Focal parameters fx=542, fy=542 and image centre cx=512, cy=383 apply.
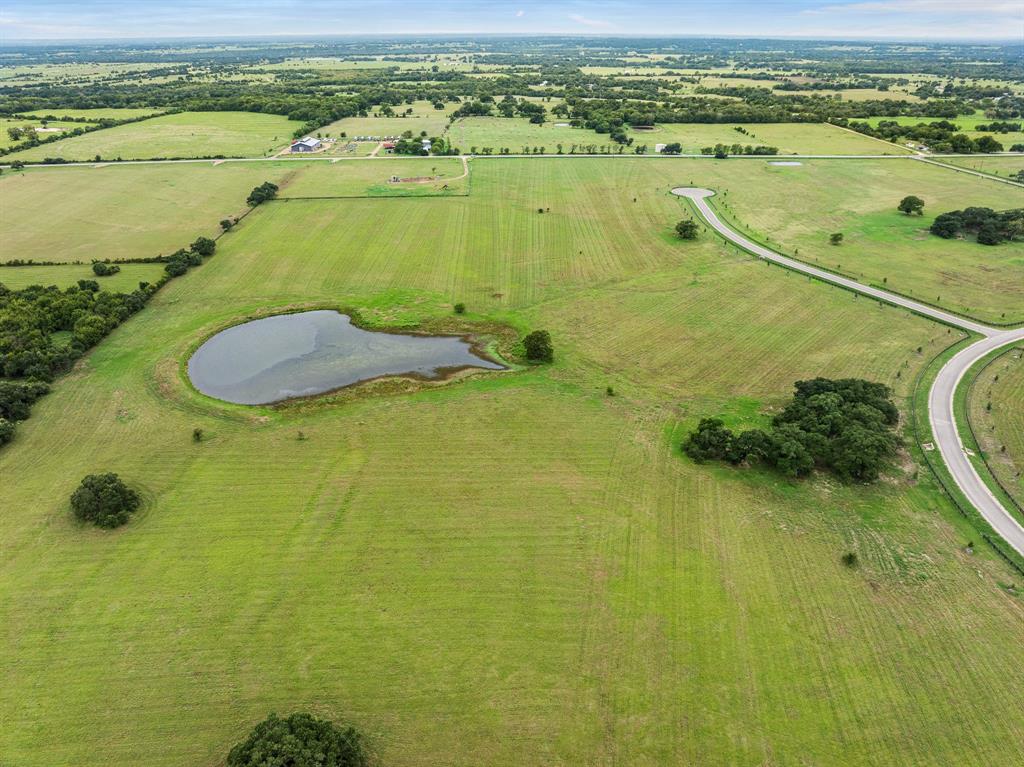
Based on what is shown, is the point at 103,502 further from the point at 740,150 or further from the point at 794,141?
the point at 794,141

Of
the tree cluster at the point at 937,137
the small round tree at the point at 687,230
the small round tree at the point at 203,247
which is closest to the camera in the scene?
the small round tree at the point at 203,247

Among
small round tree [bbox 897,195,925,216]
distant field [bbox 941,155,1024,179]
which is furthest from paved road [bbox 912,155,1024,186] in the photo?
small round tree [bbox 897,195,925,216]

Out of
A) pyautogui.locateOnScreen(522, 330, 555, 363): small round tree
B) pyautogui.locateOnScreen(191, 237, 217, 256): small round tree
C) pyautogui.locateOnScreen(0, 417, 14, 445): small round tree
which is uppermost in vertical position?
pyautogui.locateOnScreen(191, 237, 217, 256): small round tree

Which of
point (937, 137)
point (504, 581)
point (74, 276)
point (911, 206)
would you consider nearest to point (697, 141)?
point (937, 137)

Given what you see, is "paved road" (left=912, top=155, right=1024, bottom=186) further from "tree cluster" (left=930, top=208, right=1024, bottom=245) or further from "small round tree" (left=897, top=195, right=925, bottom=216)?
"tree cluster" (left=930, top=208, right=1024, bottom=245)

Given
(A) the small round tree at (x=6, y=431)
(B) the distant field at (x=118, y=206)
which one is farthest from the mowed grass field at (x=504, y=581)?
(B) the distant field at (x=118, y=206)

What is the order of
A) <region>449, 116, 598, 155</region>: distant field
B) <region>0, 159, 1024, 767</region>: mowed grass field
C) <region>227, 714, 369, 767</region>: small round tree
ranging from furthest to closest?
1. <region>449, 116, 598, 155</region>: distant field
2. <region>0, 159, 1024, 767</region>: mowed grass field
3. <region>227, 714, 369, 767</region>: small round tree

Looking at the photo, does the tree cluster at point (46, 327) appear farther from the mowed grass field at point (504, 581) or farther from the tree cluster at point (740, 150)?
the tree cluster at point (740, 150)
